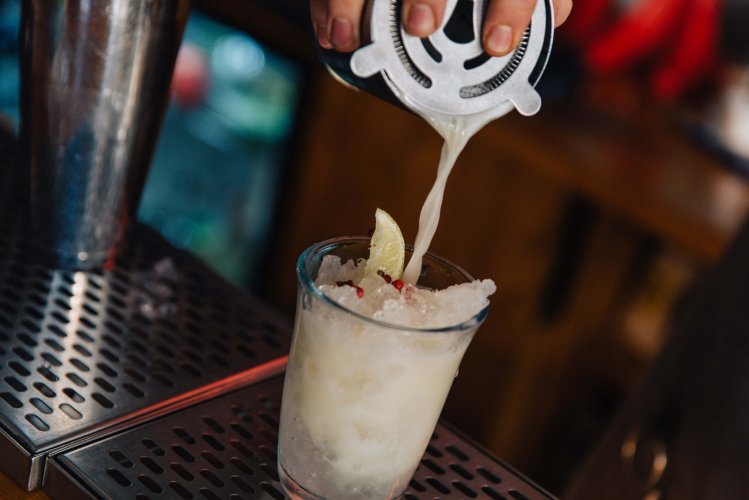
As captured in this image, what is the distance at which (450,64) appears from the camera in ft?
3.16

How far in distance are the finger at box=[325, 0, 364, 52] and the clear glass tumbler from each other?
0.67 ft

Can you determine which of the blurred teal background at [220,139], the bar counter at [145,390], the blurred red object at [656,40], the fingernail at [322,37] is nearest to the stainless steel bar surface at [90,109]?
the bar counter at [145,390]

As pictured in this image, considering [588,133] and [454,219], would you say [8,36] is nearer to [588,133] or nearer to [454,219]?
[454,219]

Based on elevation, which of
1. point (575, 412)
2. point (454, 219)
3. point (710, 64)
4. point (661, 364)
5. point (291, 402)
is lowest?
point (575, 412)

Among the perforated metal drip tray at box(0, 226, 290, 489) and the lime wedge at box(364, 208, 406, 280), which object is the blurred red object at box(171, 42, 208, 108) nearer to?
the perforated metal drip tray at box(0, 226, 290, 489)

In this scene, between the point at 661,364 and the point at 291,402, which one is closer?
the point at 291,402

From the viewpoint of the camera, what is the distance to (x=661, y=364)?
1.67m

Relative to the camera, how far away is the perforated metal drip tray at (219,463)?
3.19 feet

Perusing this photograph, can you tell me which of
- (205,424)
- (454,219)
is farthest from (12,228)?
(454,219)

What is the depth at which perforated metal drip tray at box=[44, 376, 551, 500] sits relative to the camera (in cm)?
97

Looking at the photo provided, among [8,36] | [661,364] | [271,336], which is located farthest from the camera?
[8,36]

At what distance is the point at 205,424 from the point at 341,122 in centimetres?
202

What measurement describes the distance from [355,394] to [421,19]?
0.37m

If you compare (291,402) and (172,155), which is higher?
(291,402)
